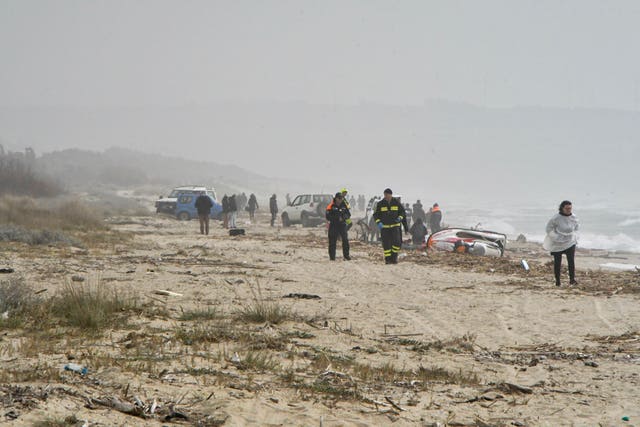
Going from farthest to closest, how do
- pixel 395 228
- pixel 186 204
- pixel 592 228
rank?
1. pixel 592 228
2. pixel 186 204
3. pixel 395 228

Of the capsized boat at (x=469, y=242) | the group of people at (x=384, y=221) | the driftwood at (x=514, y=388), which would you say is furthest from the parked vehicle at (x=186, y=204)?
the driftwood at (x=514, y=388)

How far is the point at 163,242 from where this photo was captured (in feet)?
67.3

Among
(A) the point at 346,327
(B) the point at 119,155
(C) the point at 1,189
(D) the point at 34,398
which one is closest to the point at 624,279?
(A) the point at 346,327

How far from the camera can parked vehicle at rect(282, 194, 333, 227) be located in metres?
31.2

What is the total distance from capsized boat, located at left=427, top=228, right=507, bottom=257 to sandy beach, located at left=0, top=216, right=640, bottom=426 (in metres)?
5.41

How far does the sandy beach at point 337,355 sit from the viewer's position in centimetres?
460

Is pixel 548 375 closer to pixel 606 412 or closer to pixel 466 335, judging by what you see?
pixel 606 412

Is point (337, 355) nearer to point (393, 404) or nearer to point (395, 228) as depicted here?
point (393, 404)

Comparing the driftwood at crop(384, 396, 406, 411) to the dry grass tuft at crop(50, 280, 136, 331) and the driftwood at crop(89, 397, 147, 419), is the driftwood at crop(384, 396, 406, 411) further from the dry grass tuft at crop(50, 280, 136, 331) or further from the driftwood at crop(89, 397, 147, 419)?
the dry grass tuft at crop(50, 280, 136, 331)

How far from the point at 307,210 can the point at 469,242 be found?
13695 mm

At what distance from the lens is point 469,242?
1864cm

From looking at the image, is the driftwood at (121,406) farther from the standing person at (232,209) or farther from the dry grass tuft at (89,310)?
the standing person at (232,209)

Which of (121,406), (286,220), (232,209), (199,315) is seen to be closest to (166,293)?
(199,315)

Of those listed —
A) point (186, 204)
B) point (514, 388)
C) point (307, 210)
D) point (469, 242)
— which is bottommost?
point (514, 388)
